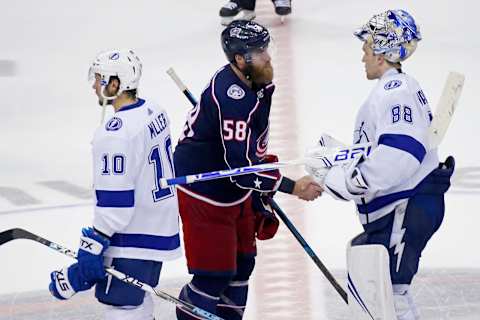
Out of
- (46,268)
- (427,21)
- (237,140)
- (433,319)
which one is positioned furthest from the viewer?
(427,21)

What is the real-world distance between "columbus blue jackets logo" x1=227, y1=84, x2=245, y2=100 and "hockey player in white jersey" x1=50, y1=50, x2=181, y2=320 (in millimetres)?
261

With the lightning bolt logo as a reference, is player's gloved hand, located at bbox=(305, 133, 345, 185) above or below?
above

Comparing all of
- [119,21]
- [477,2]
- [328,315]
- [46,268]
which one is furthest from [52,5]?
[328,315]

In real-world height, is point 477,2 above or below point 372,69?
below

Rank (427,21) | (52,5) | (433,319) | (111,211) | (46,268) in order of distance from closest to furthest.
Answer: (111,211)
(433,319)
(46,268)
(427,21)
(52,5)

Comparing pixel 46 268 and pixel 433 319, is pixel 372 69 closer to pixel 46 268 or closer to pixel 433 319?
pixel 433 319

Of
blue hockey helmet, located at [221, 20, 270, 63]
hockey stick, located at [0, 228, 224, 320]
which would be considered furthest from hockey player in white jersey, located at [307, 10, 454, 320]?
hockey stick, located at [0, 228, 224, 320]

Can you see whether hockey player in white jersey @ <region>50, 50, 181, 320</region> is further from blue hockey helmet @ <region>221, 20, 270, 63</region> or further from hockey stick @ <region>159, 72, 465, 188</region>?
blue hockey helmet @ <region>221, 20, 270, 63</region>

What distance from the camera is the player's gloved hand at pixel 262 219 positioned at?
4.48 m

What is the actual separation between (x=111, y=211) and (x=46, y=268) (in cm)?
174

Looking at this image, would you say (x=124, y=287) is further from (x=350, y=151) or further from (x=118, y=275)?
(x=350, y=151)

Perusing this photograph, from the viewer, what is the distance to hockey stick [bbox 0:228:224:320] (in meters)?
3.85

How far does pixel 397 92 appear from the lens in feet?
13.0

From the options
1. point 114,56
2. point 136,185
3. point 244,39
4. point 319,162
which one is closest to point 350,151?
point 319,162
